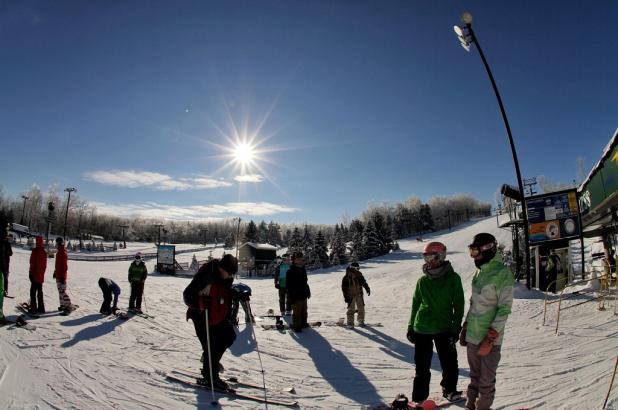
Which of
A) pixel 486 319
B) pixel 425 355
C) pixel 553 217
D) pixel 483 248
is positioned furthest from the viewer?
pixel 553 217

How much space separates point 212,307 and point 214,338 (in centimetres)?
45

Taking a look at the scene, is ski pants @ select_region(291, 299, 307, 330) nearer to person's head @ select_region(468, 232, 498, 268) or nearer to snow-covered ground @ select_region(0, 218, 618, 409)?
snow-covered ground @ select_region(0, 218, 618, 409)

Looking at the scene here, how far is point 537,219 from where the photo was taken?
15.8 metres

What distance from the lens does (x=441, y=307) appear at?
4016mm

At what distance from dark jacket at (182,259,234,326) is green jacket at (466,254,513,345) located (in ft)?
10.2

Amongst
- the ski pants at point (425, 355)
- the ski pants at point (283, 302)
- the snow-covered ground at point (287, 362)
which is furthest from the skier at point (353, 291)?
the ski pants at point (425, 355)

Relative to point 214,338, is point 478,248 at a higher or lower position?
higher

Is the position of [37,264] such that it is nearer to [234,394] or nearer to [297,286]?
[297,286]

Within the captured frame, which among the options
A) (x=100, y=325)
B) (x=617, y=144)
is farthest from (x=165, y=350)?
(x=617, y=144)

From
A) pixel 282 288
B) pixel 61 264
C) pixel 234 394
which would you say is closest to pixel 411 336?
pixel 234 394

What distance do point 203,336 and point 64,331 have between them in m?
4.87

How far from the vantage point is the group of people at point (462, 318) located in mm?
3385

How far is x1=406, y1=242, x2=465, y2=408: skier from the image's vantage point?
4000 mm

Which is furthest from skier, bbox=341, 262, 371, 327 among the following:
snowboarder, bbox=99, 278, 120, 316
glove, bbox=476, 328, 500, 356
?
snowboarder, bbox=99, 278, 120, 316
